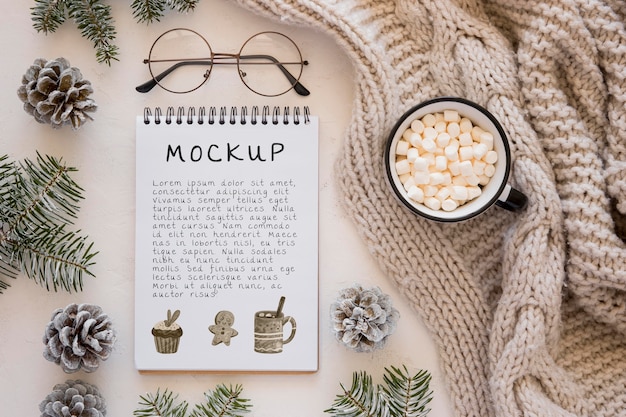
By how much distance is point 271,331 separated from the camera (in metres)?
0.98

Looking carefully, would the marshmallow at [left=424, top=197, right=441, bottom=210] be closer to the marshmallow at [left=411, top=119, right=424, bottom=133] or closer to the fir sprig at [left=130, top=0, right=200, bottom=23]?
the marshmallow at [left=411, top=119, right=424, bottom=133]

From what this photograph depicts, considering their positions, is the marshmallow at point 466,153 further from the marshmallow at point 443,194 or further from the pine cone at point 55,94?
the pine cone at point 55,94

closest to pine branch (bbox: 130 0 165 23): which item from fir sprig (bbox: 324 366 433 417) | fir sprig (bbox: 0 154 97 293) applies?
fir sprig (bbox: 0 154 97 293)

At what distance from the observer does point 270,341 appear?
978mm

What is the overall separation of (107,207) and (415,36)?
60 cm

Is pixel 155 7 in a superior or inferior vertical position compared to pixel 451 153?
superior

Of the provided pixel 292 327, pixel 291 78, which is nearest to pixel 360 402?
pixel 292 327

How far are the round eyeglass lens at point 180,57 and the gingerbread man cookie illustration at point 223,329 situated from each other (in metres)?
0.40

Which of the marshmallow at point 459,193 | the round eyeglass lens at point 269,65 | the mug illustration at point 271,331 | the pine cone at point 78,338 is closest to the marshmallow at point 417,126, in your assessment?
the marshmallow at point 459,193

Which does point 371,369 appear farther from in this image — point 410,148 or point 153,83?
point 153,83

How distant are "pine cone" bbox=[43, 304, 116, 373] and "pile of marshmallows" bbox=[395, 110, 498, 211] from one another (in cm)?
54

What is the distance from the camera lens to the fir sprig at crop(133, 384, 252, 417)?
0.95 meters

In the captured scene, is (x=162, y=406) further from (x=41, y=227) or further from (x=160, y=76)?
(x=160, y=76)

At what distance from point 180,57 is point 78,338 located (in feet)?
1.63
